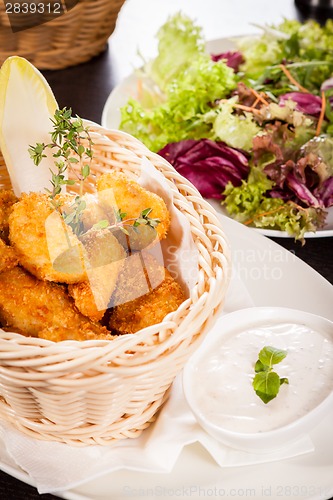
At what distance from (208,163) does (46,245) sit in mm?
969

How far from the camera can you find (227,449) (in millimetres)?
1338

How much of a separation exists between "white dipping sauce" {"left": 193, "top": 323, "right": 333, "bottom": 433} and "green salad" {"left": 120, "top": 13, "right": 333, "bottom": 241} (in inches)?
20.5

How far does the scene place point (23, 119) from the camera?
1.58 m

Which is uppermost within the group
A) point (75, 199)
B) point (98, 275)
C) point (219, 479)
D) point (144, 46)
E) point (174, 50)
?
point (75, 199)

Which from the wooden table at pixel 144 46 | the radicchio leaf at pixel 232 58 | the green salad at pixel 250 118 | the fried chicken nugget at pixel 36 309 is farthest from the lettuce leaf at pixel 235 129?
the fried chicken nugget at pixel 36 309

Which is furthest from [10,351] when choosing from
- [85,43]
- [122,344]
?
[85,43]

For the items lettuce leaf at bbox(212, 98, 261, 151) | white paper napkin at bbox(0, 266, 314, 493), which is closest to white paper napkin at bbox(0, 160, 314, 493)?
white paper napkin at bbox(0, 266, 314, 493)

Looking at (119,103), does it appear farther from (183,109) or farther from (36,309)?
(36,309)

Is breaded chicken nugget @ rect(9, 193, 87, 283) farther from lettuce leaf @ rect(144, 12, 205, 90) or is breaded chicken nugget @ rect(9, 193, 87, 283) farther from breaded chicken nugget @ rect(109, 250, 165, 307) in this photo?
lettuce leaf @ rect(144, 12, 205, 90)

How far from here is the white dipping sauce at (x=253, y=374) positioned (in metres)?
1.33

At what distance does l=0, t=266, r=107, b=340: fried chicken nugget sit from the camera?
4.29ft

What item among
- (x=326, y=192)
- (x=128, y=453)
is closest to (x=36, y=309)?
(x=128, y=453)

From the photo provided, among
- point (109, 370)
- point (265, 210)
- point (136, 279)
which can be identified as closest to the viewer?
point (109, 370)

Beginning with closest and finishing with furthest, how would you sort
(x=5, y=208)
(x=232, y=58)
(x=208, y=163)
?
(x=5, y=208), (x=208, y=163), (x=232, y=58)
